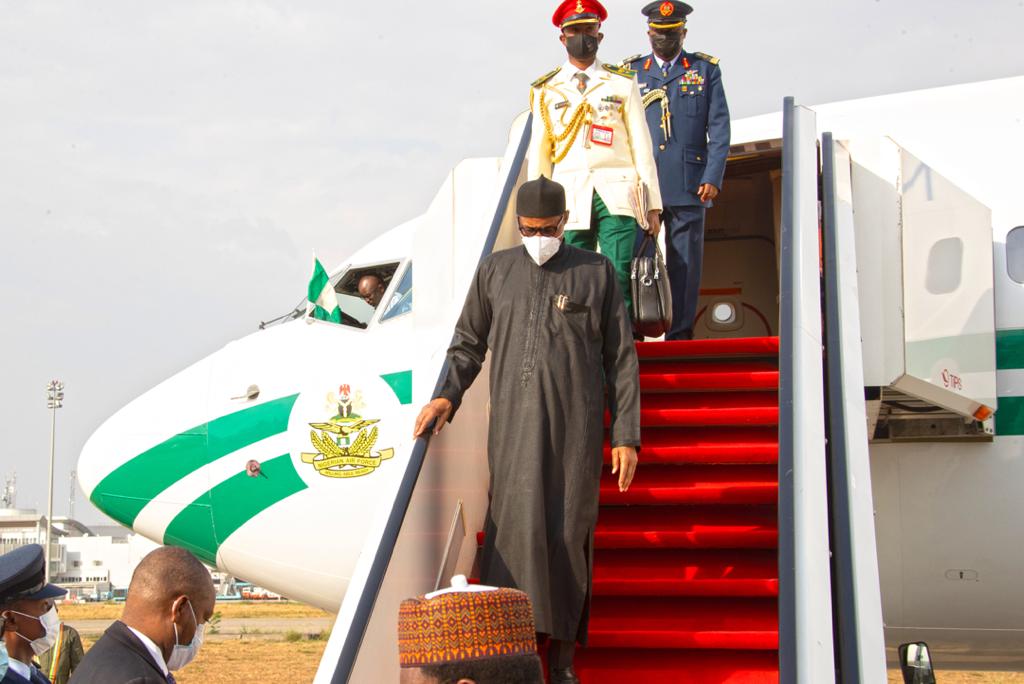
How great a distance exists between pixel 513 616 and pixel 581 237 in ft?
13.0

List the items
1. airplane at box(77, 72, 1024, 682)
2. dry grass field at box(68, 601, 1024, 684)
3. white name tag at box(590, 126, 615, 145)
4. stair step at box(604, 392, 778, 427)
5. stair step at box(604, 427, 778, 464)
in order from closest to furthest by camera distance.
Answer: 1. stair step at box(604, 427, 778, 464)
2. stair step at box(604, 392, 778, 427)
3. white name tag at box(590, 126, 615, 145)
4. airplane at box(77, 72, 1024, 682)
5. dry grass field at box(68, 601, 1024, 684)

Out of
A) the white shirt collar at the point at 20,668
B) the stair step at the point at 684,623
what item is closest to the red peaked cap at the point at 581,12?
the stair step at the point at 684,623

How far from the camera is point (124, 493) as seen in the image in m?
7.68

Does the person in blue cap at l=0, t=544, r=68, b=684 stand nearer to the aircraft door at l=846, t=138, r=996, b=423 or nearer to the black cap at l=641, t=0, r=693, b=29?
the aircraft door at l=846, t=138, r=996, b=423

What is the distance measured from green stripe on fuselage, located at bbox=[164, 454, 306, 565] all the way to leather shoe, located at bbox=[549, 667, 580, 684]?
146 inches

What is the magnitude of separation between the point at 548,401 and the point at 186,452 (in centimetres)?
417

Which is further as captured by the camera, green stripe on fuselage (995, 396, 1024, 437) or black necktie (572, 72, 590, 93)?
green stripe on fuselage (995, 396, 1024, 437)

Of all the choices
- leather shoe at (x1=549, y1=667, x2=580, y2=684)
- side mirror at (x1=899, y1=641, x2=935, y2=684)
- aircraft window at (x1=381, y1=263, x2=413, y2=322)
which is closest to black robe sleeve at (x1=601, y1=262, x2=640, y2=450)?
leather shoe at (x1=549, y1=667, x2=580, y2=684)

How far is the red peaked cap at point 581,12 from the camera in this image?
5.38 metres

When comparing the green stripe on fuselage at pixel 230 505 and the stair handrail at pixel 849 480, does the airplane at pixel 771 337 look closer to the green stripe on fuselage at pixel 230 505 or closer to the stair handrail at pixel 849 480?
the green stripe on fuselage at pixel 230 505

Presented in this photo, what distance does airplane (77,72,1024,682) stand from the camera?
5.81 metres

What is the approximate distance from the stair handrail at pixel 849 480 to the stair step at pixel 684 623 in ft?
1.92

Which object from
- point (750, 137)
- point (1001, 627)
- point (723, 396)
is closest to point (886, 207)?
point (723, 396)

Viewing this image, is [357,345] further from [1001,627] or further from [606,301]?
[1001,627]
